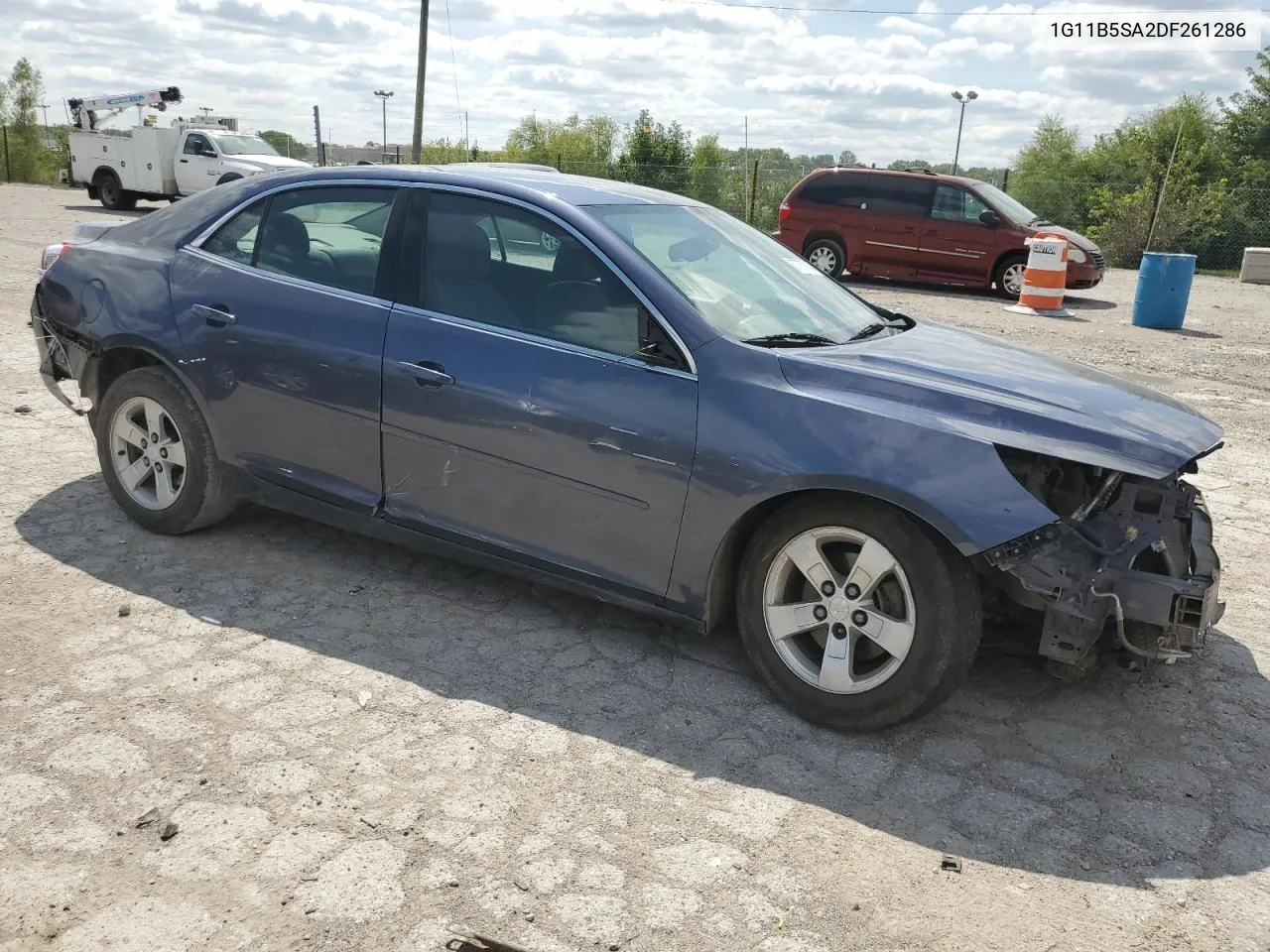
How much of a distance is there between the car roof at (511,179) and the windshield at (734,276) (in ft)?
0.32

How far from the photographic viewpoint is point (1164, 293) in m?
13.9

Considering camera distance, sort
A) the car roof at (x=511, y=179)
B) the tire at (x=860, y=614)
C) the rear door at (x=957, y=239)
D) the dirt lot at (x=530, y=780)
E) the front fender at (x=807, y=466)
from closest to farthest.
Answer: the dirt lot at (x=530, y=780), the front fender at (x=807, y=466), the tire at (x=860, y=614), the car roof at (x=511, y=179), the rear door at (x=957, y=239)

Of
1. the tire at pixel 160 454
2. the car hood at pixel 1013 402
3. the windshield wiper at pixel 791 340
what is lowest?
the tire at pixel 160 454

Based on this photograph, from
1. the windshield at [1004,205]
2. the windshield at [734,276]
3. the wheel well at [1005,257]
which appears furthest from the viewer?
the windshield at [1004,205]

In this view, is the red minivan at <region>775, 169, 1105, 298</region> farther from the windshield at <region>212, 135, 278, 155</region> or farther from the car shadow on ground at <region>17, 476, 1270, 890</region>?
the windshield at <region>212, 135, 278, 155</region>

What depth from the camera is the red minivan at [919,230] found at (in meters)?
16.8

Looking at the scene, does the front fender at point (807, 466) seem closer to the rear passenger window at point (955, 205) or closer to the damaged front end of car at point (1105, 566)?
the damaged front end of car at point (1105, 566)

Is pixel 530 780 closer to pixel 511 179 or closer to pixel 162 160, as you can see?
pixel 511 179

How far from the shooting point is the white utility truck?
24.8 m

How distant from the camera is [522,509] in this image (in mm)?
4051

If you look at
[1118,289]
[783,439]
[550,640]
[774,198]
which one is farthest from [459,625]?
[774,198]

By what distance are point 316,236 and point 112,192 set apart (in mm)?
24998

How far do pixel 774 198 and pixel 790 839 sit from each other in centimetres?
2556

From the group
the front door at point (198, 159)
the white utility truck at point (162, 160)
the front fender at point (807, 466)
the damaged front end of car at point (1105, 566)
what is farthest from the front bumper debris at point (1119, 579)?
the front door at point (198, 159)
